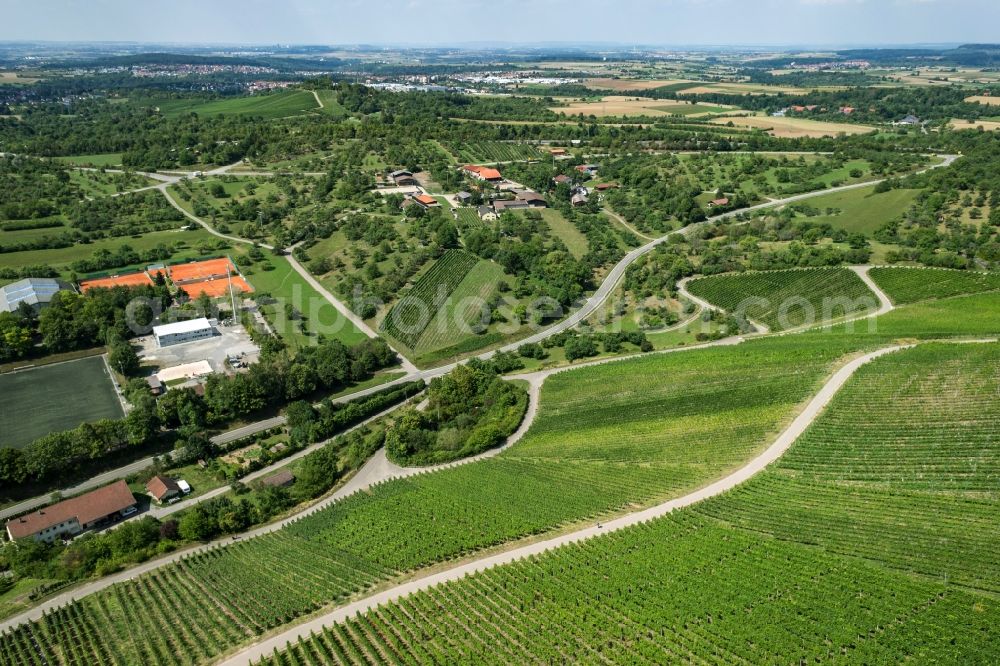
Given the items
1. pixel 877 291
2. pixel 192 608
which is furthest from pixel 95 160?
pixel 877 291

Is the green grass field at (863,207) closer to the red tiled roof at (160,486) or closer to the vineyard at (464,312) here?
the vineyard at (464,312)

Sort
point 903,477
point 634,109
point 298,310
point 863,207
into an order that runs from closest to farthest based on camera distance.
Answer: point 903,477 → point 298,310 → point 863,207 → point 634,109

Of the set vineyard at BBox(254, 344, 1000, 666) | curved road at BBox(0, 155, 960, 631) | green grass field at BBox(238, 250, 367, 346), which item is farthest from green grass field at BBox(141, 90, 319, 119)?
vineyard at BBox(254, 344, 1000, 666)

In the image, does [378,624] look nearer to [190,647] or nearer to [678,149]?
[190,647]

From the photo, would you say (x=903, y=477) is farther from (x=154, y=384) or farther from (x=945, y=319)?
(x=154, y=384)

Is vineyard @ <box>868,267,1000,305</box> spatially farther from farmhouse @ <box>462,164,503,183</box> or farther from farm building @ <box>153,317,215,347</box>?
farm building @ <box>153,317,215,347</box>

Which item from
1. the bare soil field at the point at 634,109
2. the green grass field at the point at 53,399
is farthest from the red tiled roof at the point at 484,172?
the green grass field at the point at 53,399

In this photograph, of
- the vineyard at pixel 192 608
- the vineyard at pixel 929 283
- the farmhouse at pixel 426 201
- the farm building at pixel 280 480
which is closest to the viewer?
the vineyard at pixel 192 608
